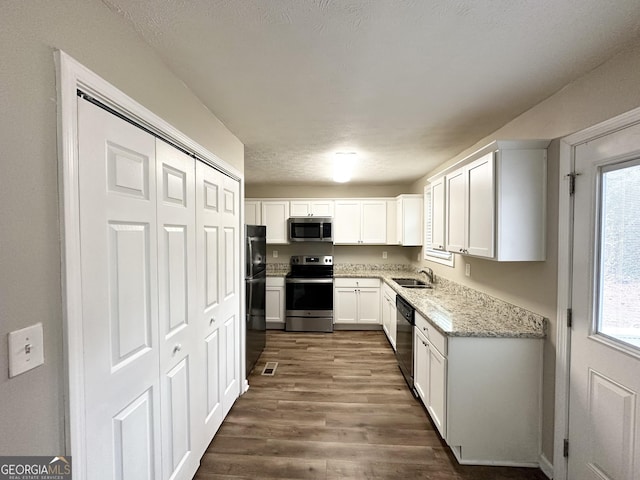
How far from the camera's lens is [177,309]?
1523mm

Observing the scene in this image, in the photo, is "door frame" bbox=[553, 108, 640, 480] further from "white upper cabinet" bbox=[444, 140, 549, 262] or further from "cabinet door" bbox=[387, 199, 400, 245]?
"cabinet door" bbox=[387, 199, 400, 245]

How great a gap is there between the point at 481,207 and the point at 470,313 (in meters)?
0.87

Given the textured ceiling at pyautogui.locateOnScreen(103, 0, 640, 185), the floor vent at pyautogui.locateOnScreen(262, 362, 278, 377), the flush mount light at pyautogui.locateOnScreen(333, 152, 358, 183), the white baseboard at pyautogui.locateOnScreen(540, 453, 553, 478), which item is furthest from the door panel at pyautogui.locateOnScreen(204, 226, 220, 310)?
the white baseboard at pyautogui.locateOnScreen(540, 453, 553, 478)

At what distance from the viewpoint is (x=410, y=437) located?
206 centimetres

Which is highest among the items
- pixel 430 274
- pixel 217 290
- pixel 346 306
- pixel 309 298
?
pixel 217 290

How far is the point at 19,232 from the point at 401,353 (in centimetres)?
307

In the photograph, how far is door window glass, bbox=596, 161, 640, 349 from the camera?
1.28m

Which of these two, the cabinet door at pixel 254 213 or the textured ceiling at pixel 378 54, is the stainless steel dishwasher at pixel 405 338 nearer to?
the textured ceiling at pixel 378 54

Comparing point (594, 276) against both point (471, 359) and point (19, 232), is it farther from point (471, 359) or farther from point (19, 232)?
point (19, 232)

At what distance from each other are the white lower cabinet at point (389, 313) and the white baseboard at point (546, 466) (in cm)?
172

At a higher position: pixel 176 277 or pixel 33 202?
pixel 33 202

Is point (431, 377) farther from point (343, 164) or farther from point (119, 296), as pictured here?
point (343, 164)

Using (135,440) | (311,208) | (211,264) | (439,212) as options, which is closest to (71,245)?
(135,440)

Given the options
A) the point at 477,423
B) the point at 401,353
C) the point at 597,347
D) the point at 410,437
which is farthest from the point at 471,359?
the point at 401,353
